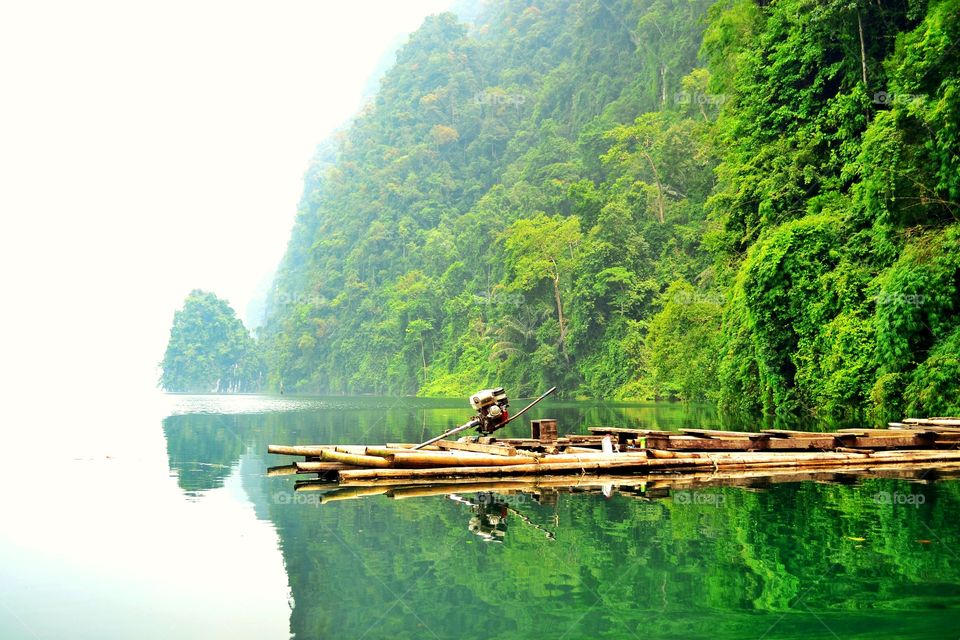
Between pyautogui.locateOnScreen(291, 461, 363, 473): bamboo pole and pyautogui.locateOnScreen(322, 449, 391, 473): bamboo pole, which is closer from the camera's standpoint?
pyautogui.locateOnScreen(322, 449, 391, 473): bamboo pole

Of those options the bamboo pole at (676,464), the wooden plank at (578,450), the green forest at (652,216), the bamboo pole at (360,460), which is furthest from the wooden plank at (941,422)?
the bamboo pole at (360,460)

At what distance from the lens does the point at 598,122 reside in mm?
77375

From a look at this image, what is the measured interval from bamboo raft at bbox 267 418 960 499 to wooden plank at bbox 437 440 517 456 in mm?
23

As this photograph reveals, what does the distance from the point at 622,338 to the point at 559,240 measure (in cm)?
891

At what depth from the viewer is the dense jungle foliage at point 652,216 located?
21.2 meters

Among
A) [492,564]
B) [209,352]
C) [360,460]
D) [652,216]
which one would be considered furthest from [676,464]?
[209,352]

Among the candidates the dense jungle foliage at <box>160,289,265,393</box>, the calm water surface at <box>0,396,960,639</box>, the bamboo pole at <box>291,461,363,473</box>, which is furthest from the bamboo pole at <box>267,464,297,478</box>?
the dense jungle foliage at <box>160,289,265,393</box>

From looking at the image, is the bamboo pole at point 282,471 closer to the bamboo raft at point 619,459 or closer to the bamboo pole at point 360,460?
the bamboo raft at point 619,459

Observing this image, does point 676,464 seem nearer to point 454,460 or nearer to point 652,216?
point 454,460

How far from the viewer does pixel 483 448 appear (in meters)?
14.5

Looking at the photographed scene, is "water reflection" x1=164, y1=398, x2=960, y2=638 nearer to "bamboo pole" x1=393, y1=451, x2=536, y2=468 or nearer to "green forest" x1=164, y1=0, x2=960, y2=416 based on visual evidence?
"bamboo pole" x1=393, y1=451, x2=536, y2=468

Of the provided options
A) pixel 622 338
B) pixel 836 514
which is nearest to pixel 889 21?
pixel 836 514

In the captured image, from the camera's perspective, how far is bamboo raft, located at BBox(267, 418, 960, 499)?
13.1m

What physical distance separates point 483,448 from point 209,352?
120 m
